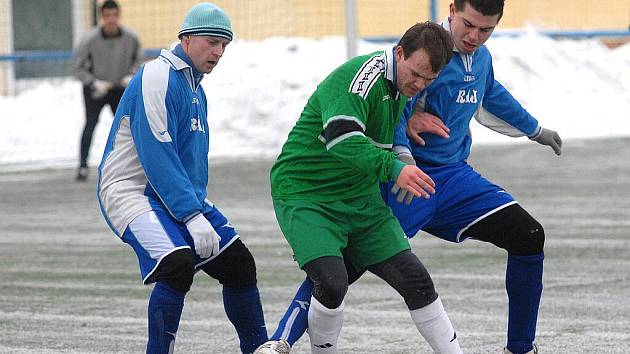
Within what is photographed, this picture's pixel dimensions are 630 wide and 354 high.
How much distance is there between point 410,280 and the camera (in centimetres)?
670

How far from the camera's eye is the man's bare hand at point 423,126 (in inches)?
281

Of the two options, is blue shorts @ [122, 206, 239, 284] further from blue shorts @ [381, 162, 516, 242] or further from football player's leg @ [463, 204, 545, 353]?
football player's leg @ [463, 204, 545, 353]

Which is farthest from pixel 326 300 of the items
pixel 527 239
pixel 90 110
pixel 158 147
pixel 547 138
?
pixel 90 110

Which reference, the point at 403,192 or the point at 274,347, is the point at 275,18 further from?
the point at 403,192

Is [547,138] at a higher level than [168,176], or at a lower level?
lower

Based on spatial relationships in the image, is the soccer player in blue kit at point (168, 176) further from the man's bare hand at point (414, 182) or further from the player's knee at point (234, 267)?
the man's bare hand at point (414, 182)

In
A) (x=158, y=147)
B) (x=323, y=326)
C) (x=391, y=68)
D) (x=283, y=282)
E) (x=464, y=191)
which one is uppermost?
(x=391, y=68)

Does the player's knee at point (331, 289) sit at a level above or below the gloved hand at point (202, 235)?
below

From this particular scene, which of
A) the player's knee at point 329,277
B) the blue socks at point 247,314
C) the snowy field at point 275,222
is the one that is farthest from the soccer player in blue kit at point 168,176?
the snowy field at point 275,222

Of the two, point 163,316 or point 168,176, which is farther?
point 163,316

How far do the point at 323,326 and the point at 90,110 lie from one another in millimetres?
12015

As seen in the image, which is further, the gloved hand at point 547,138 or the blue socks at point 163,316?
the gloved hand at point 547,138

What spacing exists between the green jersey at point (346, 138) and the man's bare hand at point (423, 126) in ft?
1.24

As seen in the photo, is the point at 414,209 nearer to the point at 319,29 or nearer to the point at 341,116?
the point at 341,116
